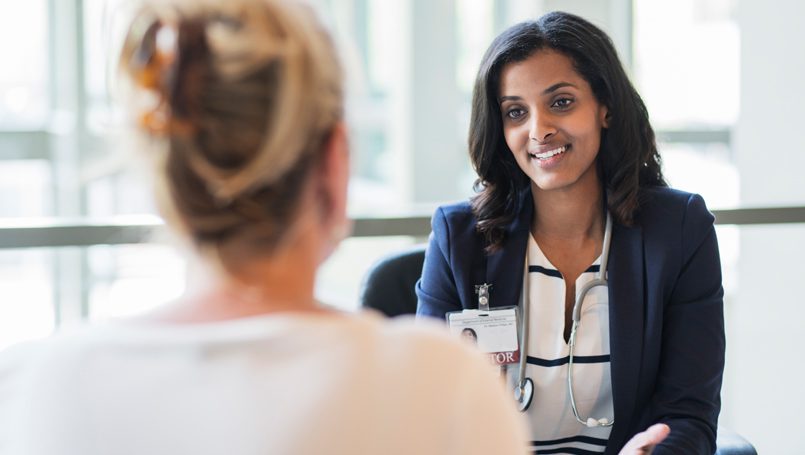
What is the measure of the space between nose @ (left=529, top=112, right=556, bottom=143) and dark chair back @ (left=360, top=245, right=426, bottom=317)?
390mm

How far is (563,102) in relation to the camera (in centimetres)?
179

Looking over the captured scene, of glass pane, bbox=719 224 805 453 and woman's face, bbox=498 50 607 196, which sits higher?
woman's face, bbox=498 50 607 196

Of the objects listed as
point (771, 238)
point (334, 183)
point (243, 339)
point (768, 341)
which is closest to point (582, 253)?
point (334, 183)

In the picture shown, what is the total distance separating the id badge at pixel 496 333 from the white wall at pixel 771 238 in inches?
72.6

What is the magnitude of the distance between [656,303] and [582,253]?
19cm

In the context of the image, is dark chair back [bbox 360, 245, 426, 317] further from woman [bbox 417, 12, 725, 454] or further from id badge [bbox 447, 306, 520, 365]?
id badge [bbox 447, 306, 520, 365]

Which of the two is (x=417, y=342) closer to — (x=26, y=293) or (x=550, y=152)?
(x=550, y=152)

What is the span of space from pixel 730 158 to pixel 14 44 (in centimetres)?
358

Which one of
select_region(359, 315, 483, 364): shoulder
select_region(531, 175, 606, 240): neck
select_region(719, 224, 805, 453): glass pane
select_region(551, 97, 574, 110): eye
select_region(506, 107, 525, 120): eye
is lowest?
select_region(719, 224, 805, 453): glass pane

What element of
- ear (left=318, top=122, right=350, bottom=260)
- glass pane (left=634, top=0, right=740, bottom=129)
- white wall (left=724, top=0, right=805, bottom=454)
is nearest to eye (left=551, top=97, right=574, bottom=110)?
ear (left=318, top=122, right=350, bottom=260)

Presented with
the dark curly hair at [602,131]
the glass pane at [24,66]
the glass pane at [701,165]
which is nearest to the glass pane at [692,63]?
the glass pane at [701,165]

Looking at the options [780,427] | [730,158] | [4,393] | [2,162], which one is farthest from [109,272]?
[4,393]

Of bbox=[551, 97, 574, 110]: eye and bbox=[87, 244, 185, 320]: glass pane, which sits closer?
bbox=[551, 97, 574, 110]: eye

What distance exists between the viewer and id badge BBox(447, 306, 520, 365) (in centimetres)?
172
